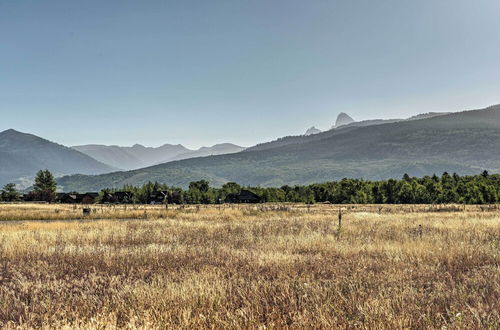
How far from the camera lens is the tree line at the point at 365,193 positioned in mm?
104500

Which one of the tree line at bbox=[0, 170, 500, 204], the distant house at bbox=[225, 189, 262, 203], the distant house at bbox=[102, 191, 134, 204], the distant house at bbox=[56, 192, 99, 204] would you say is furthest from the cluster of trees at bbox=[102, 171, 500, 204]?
the distant house at bbox=[56, 192, 99, 204]

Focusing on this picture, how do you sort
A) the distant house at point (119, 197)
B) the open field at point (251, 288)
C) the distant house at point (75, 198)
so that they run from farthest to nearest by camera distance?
the distant house at point (119, 197), the distant house at point (75, 198), the open field at point (251, 288)

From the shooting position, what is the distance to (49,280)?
9.09m

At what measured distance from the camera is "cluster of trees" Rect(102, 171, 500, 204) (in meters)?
103

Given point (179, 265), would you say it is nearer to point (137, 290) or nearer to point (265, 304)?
point (137, 290)

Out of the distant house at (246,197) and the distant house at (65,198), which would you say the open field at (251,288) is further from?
the distant house at (65,198)

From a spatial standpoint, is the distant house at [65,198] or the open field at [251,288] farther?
the distant house at [65,198]

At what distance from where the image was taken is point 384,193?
407 feet

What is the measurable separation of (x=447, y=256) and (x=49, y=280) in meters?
10.9

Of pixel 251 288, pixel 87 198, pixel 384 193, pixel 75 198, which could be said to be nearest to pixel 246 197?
pixel 384 193

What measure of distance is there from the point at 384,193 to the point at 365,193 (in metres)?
6.02

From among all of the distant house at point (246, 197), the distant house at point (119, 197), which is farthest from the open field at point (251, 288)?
the distant house at point (119, 197)

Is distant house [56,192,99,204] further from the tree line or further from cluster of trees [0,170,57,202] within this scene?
cluster of trees [0,170,57,202]

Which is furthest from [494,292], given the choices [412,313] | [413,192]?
[413,192]
